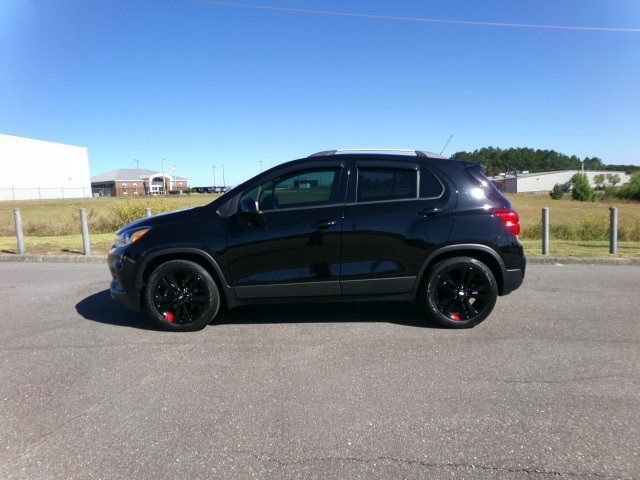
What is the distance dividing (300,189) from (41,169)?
89.8 meters

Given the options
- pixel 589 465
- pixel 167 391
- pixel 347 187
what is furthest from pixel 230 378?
pixel 589 465

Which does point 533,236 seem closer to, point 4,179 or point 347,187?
point 347,187

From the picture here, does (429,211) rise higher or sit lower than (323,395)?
higher

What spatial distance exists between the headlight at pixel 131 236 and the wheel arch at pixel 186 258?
0.25 metres

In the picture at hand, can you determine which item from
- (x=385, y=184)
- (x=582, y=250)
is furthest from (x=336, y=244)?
(x=582, y=250)

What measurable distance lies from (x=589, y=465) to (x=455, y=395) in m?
1.03

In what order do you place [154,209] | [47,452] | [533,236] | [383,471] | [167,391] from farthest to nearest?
[154,209] < [533,236] < [167,391] < [47,452] < [383,471]

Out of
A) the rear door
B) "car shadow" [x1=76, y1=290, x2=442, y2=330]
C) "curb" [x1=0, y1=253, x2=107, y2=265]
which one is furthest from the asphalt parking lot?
"curb" [x1=0, y1=253, x2=107, y2=265]

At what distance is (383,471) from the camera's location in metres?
2.71

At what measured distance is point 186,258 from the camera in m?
5.11

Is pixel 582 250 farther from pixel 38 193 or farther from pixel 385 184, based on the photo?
pixel 38 193

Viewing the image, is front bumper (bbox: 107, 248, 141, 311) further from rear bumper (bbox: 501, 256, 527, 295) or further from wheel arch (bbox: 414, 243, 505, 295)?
rear bumper (bbox: 501, 256, 527, 295)

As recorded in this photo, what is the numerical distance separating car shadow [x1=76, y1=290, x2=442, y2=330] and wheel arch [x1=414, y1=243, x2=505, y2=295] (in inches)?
26.0

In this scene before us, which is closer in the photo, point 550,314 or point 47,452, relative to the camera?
point 47,452
